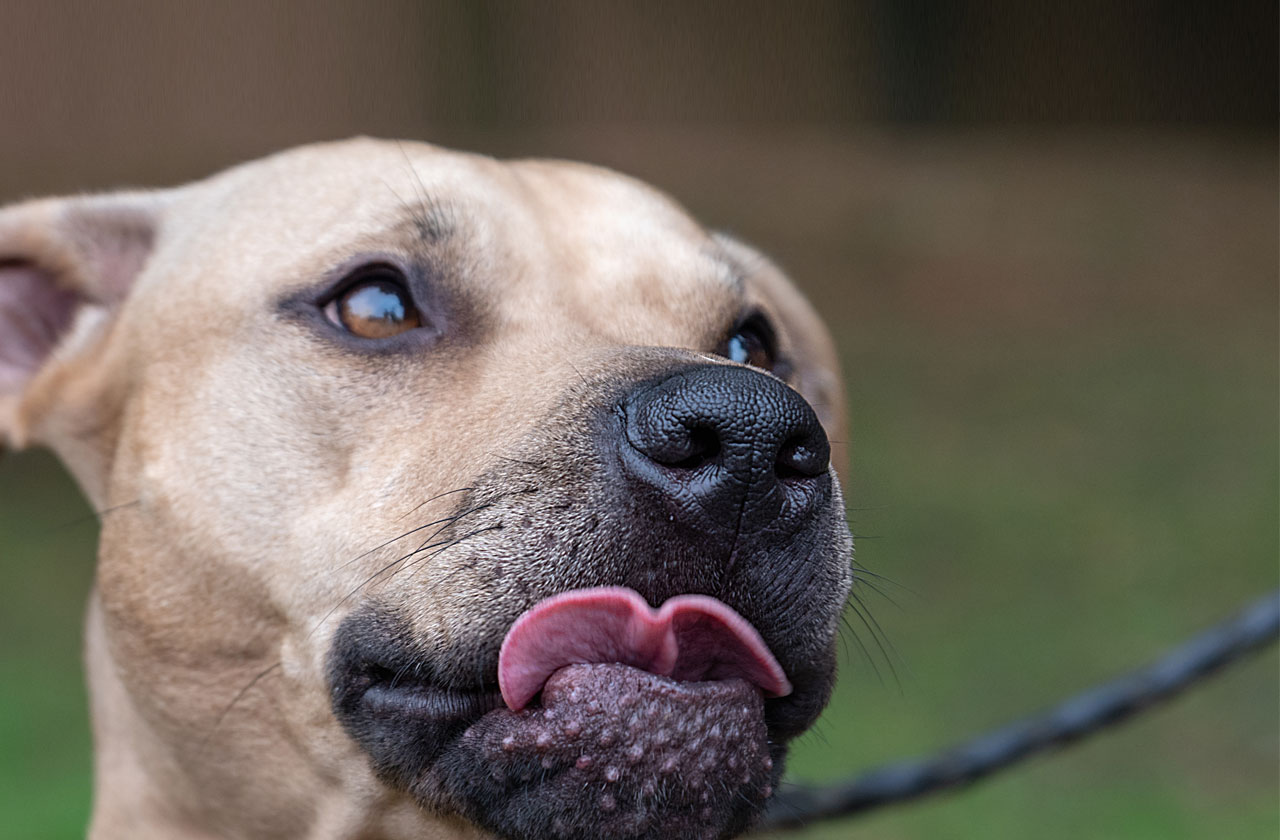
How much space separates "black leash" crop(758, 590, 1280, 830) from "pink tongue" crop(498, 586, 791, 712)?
1.67 m

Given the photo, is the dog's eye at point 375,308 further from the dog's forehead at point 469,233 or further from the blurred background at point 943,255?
the blurred background at point 943,255

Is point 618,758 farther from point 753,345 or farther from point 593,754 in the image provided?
point 753,345

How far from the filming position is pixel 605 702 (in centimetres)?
205

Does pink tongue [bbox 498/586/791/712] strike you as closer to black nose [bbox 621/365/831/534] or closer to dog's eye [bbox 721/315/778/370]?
black nose [bbox 621/365/831/534]

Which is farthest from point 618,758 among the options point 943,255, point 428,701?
point 943,255

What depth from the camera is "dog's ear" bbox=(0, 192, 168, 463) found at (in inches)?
128

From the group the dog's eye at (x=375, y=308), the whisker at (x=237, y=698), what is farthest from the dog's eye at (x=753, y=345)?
the whisker at (x=237, y=698)

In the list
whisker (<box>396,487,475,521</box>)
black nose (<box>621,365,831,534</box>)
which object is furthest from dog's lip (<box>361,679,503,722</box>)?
black nose (<box>621,365,831,534</box>)

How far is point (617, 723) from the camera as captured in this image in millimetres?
2047

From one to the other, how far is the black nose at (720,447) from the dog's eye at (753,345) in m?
0.99

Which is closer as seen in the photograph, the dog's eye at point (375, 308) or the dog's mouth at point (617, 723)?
the dog's mouth at point (617, 723)

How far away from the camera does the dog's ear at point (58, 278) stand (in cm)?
326

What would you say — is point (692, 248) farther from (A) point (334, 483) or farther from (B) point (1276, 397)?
(B) point (1276, 397)

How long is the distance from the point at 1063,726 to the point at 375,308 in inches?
92.5
